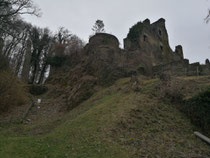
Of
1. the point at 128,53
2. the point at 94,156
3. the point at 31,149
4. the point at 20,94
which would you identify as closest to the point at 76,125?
the point at 31,149

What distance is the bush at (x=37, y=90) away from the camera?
19.3 meters

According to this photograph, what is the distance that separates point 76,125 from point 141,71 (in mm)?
9215

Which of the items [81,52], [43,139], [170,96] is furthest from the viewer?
[81,52]

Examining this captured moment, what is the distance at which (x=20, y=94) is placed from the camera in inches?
563

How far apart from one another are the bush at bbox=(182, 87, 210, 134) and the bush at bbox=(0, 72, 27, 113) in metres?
11.7

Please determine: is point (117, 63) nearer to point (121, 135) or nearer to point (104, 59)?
point (104, 59)

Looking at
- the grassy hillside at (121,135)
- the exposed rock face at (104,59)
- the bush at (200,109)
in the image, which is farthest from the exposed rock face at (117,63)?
the bush at (200,109)

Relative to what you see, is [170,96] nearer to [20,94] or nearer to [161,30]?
[20,94]

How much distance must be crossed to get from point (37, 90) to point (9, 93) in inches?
288

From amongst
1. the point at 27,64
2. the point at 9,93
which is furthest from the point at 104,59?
the point at 27,64

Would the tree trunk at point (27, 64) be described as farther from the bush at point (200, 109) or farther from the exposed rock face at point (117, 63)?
the bush at point (200, 109)

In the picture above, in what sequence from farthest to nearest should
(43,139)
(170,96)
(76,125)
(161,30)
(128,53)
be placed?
(161,30) < (128,53) < (170,96) < (76,125) < (43,139)

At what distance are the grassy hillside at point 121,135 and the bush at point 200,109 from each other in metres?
0.40

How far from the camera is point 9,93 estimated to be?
12109 millimetres
